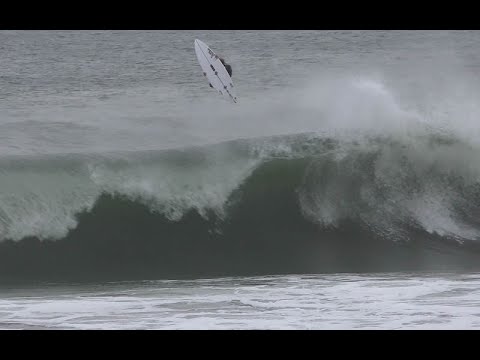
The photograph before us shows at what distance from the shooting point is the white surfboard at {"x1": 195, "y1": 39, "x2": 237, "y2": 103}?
18031 mm

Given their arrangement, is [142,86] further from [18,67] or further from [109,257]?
[109,257]

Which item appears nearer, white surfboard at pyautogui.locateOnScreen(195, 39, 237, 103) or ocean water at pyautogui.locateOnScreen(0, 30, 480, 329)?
ocean water at pyautogui.locateOnScreen(0, 30, 480, 329)

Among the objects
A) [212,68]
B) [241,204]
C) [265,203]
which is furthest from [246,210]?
[212,68]

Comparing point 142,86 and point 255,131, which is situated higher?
point 142,86

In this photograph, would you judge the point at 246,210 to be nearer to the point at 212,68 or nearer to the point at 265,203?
the point at 265,203

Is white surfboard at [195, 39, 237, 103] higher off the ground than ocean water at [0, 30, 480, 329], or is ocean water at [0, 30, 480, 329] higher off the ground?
white surfboard at [195, 39, 237, 103]

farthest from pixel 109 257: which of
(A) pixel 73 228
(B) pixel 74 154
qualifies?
(B) pixel 74 154

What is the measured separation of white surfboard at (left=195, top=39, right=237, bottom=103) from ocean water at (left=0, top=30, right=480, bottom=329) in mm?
1160

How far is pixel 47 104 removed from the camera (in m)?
21.4

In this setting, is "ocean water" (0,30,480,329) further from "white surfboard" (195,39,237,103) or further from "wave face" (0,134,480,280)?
"white surfboard" (195,39,237,103)

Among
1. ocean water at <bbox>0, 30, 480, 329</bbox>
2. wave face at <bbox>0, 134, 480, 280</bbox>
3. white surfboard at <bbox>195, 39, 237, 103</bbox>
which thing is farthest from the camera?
white surfboard at <bbox>195, 39, 237, 103</bbox>

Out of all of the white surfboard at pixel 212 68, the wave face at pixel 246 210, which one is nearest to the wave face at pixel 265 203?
the wave face at pixel 246 210

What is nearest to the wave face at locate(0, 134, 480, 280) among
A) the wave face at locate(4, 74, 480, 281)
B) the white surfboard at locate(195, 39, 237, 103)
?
the wave face at locate(4, 74, 480, 281)

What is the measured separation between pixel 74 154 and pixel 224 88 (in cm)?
329
